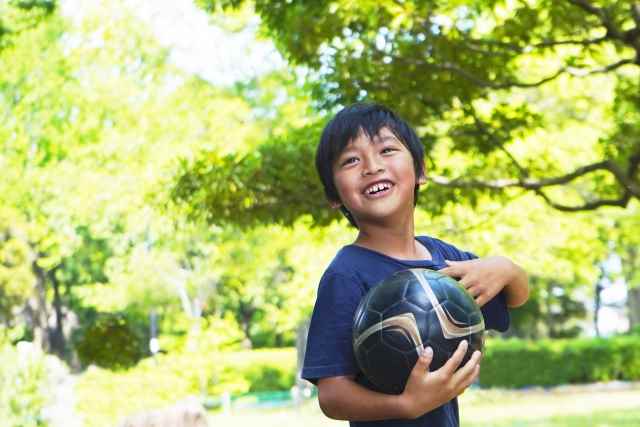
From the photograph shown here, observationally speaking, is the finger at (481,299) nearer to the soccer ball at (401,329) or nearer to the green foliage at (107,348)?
the soccer ball at (401,329)

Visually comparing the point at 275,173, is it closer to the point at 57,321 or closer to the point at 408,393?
the point at 408,393

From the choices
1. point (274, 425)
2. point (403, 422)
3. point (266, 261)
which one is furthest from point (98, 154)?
point (403, 422)

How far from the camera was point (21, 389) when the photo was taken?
12789 millimetres

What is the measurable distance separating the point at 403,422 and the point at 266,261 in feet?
65.2

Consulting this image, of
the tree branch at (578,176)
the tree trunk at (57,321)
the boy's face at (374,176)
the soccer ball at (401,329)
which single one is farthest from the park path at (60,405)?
the tree trunk at (57,321)

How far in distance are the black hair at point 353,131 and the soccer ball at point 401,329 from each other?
447 millimetres

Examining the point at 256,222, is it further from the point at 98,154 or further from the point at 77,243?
the point at 77,243

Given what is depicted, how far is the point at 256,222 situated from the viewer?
8.25m

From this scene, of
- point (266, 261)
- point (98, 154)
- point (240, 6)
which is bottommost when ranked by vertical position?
point (266, 261)

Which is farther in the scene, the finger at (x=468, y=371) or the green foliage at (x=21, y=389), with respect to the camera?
the green foliage at (x=21, y=389)

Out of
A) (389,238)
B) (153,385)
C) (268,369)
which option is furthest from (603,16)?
(268,369)

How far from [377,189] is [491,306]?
0.64 metres

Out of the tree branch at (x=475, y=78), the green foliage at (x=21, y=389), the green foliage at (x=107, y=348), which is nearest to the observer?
the tree branch at (x=475, y=78)

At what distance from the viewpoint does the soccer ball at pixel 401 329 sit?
249 cm
